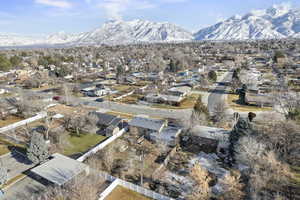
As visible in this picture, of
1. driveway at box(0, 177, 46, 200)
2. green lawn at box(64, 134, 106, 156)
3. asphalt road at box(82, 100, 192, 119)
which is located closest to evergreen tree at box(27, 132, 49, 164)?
driveway at box(0, 177, 46, 200)

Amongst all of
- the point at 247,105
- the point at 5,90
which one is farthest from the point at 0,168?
the point at 5,90

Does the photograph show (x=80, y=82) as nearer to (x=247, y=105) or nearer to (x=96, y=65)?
(x=96, y=65)

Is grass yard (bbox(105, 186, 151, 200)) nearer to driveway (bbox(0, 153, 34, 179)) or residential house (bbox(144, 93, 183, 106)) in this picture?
driveway (bbox(0, 153, 34, 179))

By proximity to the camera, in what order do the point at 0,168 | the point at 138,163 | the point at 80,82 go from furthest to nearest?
the point at 80,82
the point at 138,163
the point at 0,168

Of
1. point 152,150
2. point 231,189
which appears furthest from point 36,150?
point 231,189

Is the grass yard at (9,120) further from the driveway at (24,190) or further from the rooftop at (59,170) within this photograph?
the rooftop at (59,170)

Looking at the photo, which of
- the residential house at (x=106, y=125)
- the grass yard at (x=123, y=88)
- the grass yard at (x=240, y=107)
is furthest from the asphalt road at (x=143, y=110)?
the grass yard at (x=123, y=88)

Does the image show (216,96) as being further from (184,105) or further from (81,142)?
(81,142)
